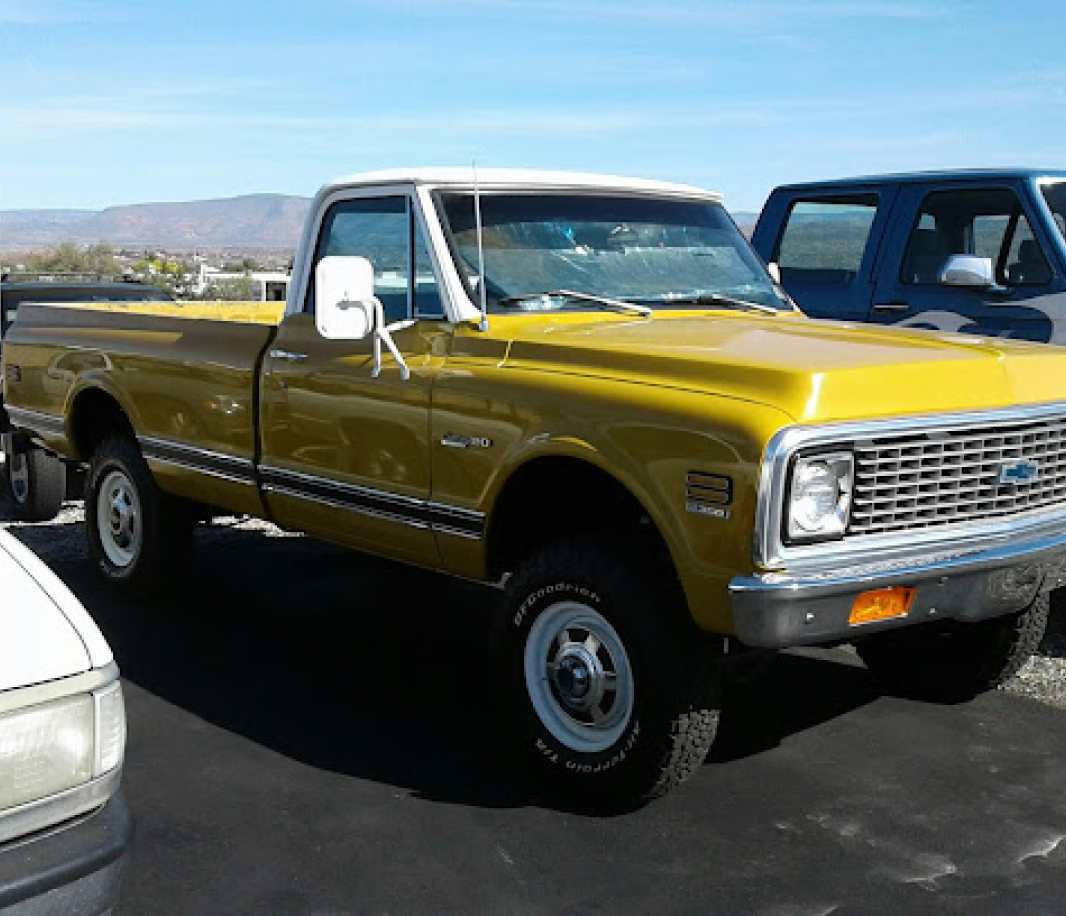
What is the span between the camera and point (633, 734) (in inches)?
170

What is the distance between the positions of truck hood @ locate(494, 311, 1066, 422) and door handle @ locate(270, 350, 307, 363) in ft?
3.25

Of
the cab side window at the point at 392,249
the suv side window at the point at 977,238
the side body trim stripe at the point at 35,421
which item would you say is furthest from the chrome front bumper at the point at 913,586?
the side body trim stripe at the point at 35,421

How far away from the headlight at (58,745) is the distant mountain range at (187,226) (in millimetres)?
137818

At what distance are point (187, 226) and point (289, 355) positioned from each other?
159m

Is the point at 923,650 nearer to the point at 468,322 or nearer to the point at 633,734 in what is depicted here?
the point at 633,734

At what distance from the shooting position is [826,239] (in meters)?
8.16

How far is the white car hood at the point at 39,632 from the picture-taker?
9.32ft

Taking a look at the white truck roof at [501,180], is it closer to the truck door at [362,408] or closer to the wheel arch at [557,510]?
the truck door at [362,408]

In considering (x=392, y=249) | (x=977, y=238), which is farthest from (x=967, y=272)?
(x=392, y=249)

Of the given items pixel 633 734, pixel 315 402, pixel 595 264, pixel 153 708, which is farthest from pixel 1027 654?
pixel 153 708

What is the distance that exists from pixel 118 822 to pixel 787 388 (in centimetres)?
213

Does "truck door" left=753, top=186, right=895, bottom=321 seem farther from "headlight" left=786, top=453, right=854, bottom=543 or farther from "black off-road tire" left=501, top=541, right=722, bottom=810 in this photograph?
"headlight" left=786, top=453, right=854, bottom=543

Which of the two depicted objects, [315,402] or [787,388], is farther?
[315,402]

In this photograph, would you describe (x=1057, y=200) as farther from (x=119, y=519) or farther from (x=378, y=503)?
(x=119, y=519)
